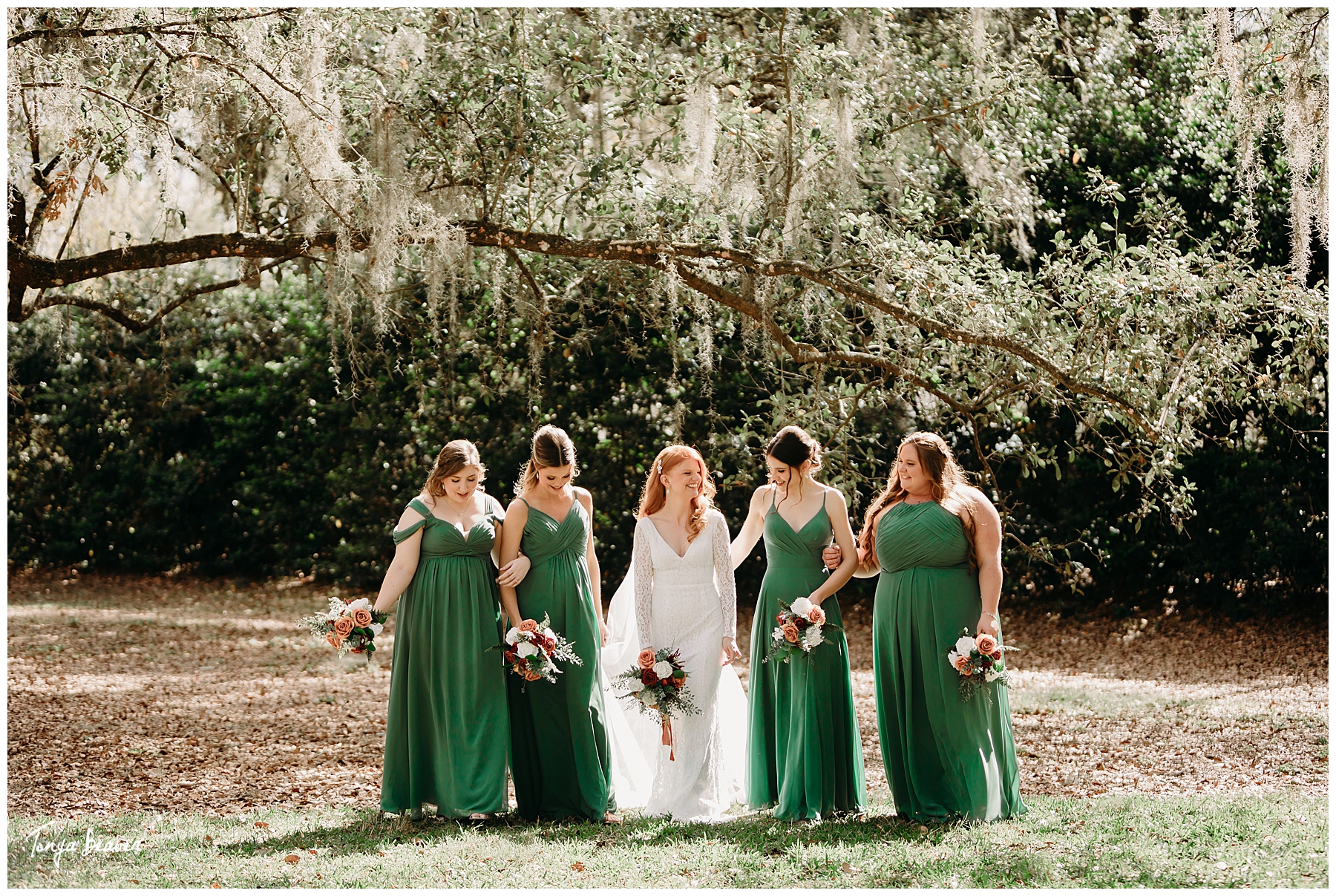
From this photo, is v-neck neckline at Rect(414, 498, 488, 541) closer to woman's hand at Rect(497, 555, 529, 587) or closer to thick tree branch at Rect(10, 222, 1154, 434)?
woman's hand at Rect(497, 555, 529, 587)

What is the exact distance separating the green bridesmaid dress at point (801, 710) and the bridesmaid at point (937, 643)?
19 centimetres

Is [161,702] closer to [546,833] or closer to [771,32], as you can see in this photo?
[546,833]

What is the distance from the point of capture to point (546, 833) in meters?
4.43

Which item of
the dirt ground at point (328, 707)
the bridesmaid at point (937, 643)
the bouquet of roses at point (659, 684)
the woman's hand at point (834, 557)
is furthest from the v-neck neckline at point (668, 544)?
the dirt ground at point (328, 707)

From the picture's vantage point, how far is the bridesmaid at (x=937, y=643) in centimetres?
444

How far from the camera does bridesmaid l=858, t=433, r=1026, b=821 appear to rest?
444cm

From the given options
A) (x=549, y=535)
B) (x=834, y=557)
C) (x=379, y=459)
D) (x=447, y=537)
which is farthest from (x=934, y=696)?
(x=379, y=459)

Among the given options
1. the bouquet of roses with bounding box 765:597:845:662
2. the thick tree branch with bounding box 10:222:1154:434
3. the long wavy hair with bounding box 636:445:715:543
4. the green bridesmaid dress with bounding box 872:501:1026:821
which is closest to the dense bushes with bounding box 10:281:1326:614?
the thick tree branch with bounding box 10:222:1154:434

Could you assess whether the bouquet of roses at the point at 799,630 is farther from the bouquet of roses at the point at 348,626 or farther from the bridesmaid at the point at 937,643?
the bouquet of roses at the point at 348,626

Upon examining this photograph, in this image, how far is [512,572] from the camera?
471cm

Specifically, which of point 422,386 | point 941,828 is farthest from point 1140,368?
point 422,386

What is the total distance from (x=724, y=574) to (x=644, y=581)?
33 centimetres

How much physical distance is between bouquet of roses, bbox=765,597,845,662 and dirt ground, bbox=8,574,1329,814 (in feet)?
3.49

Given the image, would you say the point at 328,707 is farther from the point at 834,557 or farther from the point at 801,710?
the point at 834,557
